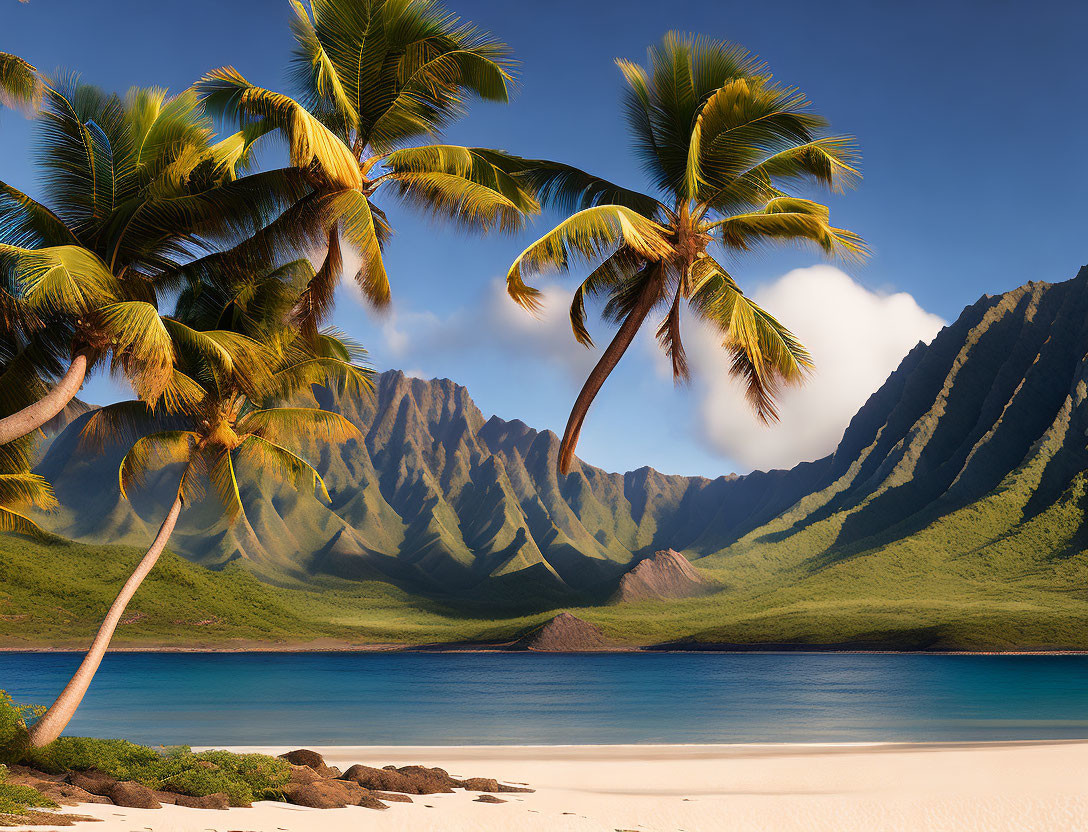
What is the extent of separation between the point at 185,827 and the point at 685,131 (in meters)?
12.7

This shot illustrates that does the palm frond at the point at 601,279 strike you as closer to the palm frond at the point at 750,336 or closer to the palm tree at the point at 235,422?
the palm frond at the point at 750,336

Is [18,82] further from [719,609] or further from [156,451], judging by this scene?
[719,609]

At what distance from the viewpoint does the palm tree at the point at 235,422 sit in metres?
15.3

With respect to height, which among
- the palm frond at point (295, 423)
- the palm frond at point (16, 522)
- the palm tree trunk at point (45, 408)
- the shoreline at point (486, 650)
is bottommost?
the shoreline at point (486, 650)

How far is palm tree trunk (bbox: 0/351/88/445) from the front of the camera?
1109cm

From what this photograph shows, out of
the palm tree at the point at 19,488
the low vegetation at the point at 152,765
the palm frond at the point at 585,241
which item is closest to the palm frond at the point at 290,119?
the palm frond at the point at 585,241

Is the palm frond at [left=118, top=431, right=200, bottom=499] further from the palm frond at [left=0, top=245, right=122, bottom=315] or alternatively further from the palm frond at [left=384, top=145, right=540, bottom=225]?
the palm frond at [left=384, top=145, right=540, bottom=225]

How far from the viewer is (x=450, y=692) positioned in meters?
67.5

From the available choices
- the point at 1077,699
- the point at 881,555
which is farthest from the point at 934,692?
the point at 881,555

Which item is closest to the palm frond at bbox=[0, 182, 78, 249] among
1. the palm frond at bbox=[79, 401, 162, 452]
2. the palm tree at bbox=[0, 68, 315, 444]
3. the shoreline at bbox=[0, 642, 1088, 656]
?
the palm tree at bbox=[0, 68, 315, 444]

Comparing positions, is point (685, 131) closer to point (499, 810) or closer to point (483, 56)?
point (483, 56)

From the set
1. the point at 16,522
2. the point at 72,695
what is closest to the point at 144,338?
the point at 72,695

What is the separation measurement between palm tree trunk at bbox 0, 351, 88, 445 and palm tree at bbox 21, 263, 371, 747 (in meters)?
2.40

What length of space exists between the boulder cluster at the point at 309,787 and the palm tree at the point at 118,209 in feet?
18.3
